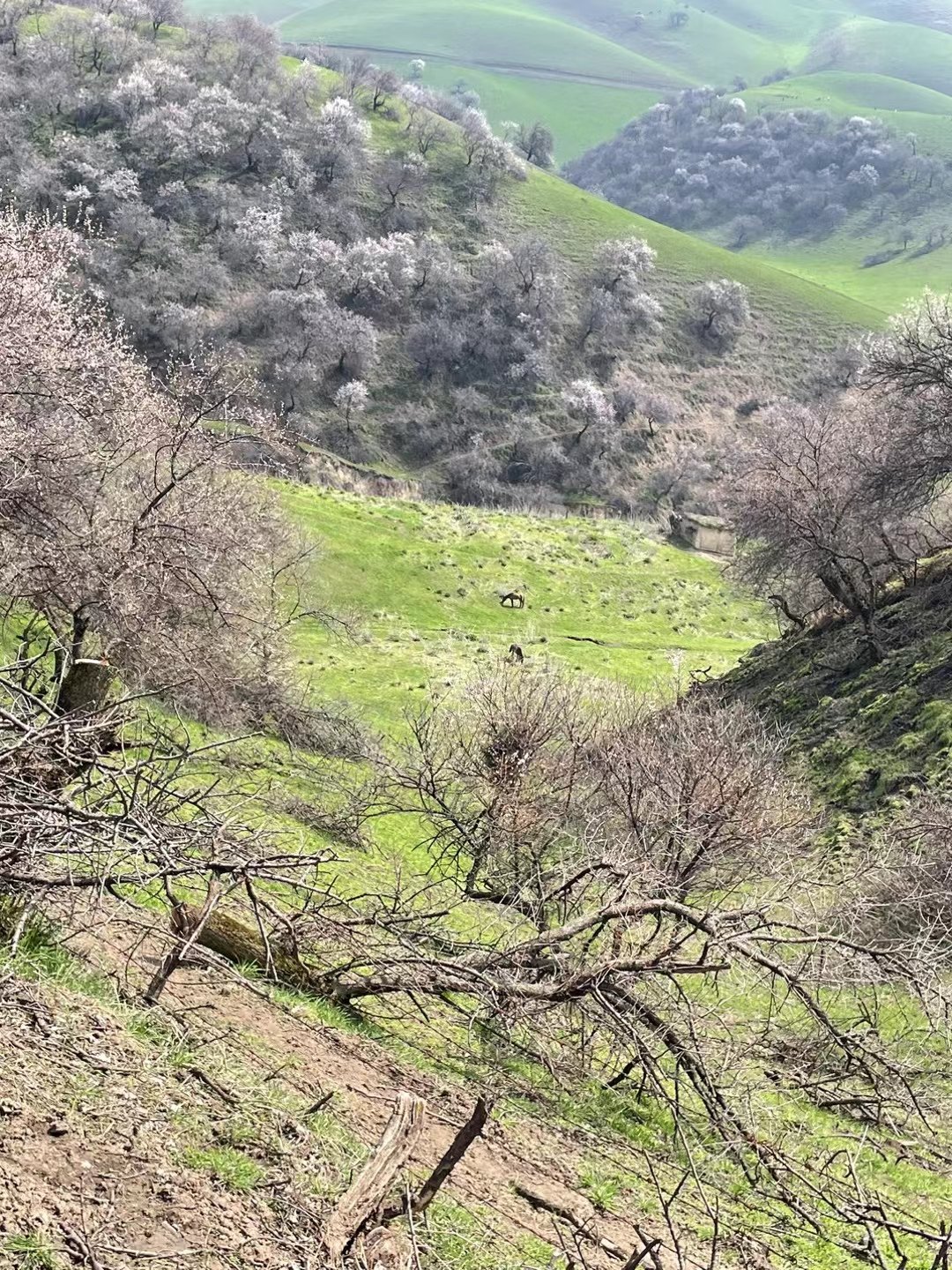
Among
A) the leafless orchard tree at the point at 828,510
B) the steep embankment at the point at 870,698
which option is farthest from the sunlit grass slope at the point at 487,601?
the leafless orchard tree at the point at 828,510

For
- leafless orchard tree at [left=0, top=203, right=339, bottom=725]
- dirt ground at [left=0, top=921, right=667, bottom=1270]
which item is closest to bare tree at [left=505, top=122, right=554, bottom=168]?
leafless orchard tree at [left=0, top=203, right=339, bottom=725]

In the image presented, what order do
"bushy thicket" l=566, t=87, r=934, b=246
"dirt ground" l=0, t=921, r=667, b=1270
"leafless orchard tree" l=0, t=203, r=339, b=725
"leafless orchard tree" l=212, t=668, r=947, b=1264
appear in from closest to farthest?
"dirt ground" l=0, t=921, r=667, b=1270 → "leafless orchard tree" l=212, t=668, r=947, b=1264 → "leafless orchard tree" l=0, t=203, r=339, b=725 → "bushy thicket" l=566, t=87, r=934, b=246

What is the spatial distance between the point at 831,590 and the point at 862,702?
5295 mm

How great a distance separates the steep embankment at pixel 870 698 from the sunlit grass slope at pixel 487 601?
5.68 meters

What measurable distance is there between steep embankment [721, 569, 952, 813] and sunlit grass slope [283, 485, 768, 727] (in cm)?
568

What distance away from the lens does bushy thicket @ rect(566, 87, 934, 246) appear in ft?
481

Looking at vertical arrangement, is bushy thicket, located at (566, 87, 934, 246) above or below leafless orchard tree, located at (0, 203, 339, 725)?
above

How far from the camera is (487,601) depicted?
143 feet

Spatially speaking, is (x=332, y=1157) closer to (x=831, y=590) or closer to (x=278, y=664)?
(x=278, y=664)

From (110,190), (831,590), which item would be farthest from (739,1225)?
(110,190)

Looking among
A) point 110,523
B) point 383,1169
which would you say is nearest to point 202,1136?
point 383,1169

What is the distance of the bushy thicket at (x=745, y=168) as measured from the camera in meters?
146

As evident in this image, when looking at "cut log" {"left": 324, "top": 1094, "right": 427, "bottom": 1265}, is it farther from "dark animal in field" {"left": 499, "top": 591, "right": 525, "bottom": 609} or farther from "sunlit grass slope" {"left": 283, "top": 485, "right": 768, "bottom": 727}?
"dark animal in field" {"left": 499, "top": 591, "right": 525, "bottom": 609}

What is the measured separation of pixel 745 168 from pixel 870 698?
507ft
